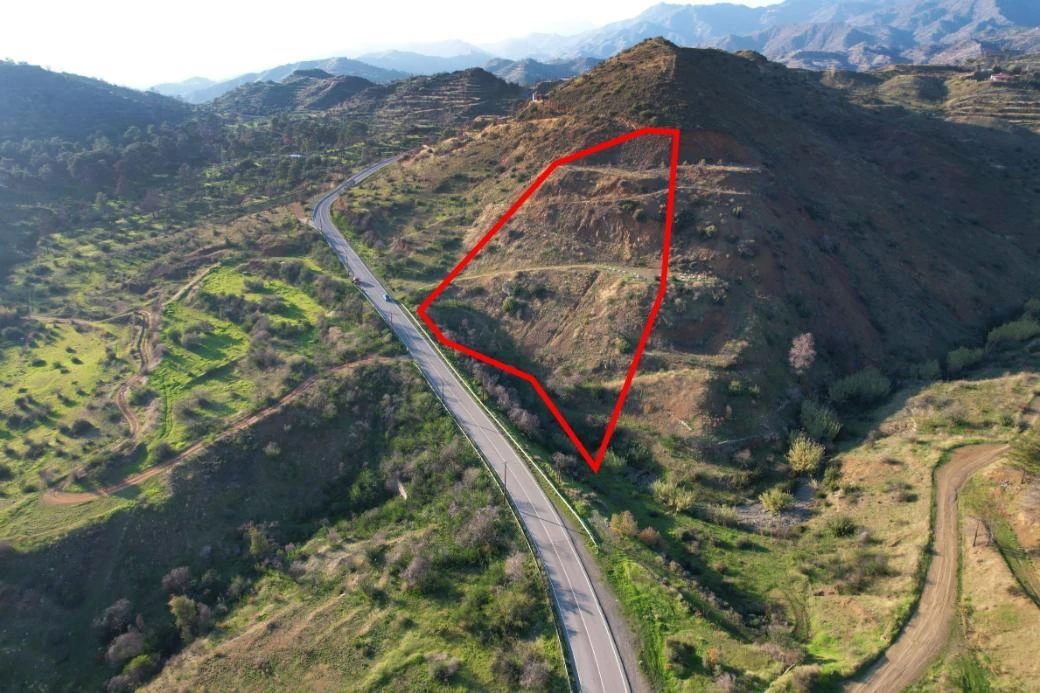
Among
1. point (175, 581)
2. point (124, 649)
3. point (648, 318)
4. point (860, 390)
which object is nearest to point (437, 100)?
point (648, 318)

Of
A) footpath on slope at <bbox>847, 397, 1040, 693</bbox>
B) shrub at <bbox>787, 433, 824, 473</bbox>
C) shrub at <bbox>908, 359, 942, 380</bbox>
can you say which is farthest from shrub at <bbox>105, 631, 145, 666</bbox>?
shrub at <bbox>908, 359, 942, 380</bbox>

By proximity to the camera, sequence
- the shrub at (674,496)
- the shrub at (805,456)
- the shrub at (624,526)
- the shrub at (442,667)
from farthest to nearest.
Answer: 1. the shrub at (805,456)
2. the shrub at (674,496)
3. the shrub at (624,526)
4. the shrub at (442,667)

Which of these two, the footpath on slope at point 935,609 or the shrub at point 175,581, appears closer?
the footpath on slope at point 935,609

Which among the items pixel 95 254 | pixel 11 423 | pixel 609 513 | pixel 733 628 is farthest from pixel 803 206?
pixel 95 254

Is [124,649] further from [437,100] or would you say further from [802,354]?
[437,100]

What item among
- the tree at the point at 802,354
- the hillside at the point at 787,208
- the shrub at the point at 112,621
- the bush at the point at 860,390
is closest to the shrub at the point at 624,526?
Answer: the hillside at the point at 787,208

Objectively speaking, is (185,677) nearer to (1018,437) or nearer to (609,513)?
(609,513)

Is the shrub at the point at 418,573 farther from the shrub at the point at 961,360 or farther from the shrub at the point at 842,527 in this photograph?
the shrub at the point at 961,360
